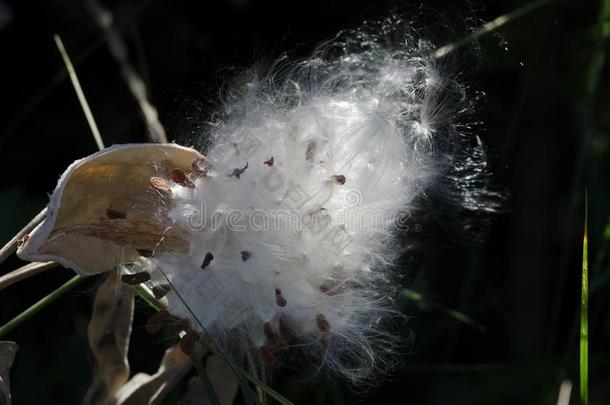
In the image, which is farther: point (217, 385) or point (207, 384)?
point (217, 385)

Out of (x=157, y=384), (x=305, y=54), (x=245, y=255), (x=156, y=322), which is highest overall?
(x=305, y=54)

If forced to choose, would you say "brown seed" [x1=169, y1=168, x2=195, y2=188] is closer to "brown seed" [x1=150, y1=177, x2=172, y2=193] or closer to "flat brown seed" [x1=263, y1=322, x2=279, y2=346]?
"brown seed" [x1=150, y1=177, x2=172, y2=193]

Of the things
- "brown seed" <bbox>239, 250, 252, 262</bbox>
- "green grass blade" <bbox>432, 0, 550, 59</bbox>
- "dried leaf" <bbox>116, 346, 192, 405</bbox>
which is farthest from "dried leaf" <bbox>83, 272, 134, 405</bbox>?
"green grass blade" <bbox>432, 0, 550, 59</bbox>

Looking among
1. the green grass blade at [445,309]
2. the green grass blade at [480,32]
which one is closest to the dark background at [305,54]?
the green grass blade at [445,309]

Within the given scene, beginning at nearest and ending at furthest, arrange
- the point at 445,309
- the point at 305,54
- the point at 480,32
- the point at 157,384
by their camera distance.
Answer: the point at 157,384 < the point at 480,32 < the point at 445,309 < the point at 305,54

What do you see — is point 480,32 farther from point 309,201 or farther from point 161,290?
point 161,290

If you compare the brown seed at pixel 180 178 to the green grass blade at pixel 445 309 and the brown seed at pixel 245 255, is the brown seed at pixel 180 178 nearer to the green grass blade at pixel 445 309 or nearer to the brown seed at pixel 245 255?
the brown seed at pixel 245 255

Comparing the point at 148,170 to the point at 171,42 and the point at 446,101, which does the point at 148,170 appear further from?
the point at 171,42

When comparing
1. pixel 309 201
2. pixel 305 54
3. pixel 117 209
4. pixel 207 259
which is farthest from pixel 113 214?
pixel 305 54
